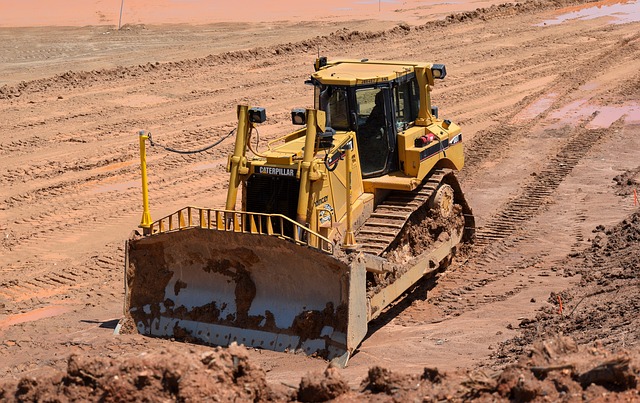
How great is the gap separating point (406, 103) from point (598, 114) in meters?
8.99

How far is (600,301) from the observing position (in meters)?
10.5

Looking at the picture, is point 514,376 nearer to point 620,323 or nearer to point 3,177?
point 620,323

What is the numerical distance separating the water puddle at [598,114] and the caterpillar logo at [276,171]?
10203 mm

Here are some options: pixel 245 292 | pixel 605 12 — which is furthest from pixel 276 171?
pixel 605 12

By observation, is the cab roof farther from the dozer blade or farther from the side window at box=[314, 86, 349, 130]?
the dozer blade

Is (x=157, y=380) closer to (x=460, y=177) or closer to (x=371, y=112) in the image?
(x=371, y=112)

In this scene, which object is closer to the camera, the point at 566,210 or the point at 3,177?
the point at 566,210

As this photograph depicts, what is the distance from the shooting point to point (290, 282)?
10414 mm

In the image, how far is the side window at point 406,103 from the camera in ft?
39.4

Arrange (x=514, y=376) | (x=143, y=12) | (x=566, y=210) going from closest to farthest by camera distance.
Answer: (x=514, y=376) < (x=566, y=210) < (x=143, y=12)

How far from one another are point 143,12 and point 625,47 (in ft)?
50.1

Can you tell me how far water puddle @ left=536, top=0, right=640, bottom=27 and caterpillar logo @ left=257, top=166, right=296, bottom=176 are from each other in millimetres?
20525

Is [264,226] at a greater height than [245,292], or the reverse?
[264,226]

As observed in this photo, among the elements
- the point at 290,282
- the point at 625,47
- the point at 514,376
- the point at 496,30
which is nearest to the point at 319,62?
the point at 290,282
